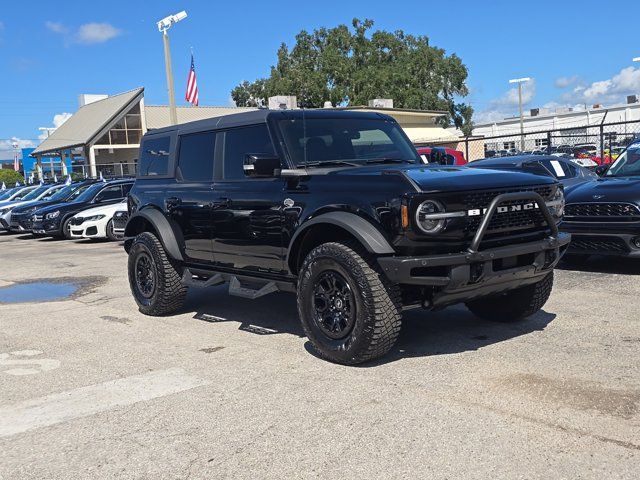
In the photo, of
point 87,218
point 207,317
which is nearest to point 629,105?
point 87,218

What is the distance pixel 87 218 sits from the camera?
17203mm

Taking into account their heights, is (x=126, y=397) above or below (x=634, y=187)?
below

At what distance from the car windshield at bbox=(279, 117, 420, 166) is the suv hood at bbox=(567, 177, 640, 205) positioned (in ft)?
9.90

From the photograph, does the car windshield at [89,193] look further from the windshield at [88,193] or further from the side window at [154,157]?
the side window at [154,157]

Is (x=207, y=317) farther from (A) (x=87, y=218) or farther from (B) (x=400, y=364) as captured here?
(A) (x=87, y=218)

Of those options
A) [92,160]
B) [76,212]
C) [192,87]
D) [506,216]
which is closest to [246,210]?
[506,216]

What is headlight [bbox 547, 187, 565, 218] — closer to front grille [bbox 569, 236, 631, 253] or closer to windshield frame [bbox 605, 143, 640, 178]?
front grille [bbox 569, 236, 631, 253]

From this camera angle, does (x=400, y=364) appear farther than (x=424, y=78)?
No

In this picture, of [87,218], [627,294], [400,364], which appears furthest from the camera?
[87,218]

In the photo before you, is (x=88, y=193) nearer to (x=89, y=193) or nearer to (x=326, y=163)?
(x=89, y=193)

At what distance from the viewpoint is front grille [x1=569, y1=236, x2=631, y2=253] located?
791 centimetres

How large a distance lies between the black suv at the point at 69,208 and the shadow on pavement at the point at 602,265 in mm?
12944

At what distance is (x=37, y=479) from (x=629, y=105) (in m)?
85.3

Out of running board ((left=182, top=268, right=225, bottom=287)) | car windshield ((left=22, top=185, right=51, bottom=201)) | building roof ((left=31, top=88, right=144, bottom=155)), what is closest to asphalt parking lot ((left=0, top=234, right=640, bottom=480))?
running board ((left=182, top=268, right=225, bottom=287))
